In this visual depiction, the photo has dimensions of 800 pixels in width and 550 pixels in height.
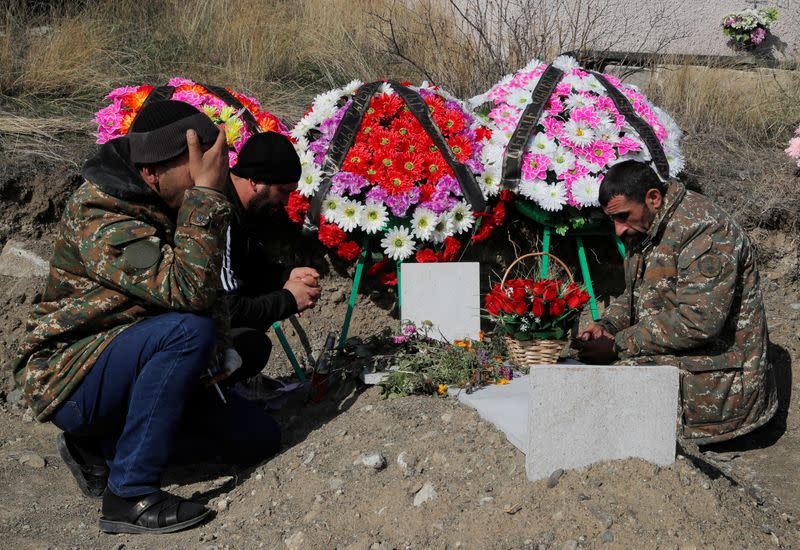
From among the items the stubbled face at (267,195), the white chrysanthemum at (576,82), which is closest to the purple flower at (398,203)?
the stubbled face at (267,195)

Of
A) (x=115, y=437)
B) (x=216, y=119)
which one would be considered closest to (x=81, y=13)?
(x=216, y=119)

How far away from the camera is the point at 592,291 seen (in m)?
5.32

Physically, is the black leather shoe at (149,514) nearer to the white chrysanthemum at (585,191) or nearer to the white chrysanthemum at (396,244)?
the white chrysanthemum at (396,244)

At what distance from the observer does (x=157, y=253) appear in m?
3.06

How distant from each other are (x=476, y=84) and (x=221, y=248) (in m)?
4.04

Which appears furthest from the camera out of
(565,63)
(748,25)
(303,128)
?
(748,25)

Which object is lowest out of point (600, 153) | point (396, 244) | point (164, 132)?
point (396, 244)

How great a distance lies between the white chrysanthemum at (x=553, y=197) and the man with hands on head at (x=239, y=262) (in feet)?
5.51

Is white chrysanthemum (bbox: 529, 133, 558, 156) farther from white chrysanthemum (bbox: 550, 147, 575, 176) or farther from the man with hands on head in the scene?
the man with hands on head

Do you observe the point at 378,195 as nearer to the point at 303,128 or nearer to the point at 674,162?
the point at 303,128

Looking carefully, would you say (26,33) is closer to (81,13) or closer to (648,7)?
(81,13)

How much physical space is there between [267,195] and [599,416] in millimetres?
1822

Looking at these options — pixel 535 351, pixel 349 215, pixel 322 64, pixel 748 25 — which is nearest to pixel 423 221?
pixel 349 215

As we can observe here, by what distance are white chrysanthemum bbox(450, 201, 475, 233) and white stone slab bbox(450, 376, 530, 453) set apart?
3.38ft
